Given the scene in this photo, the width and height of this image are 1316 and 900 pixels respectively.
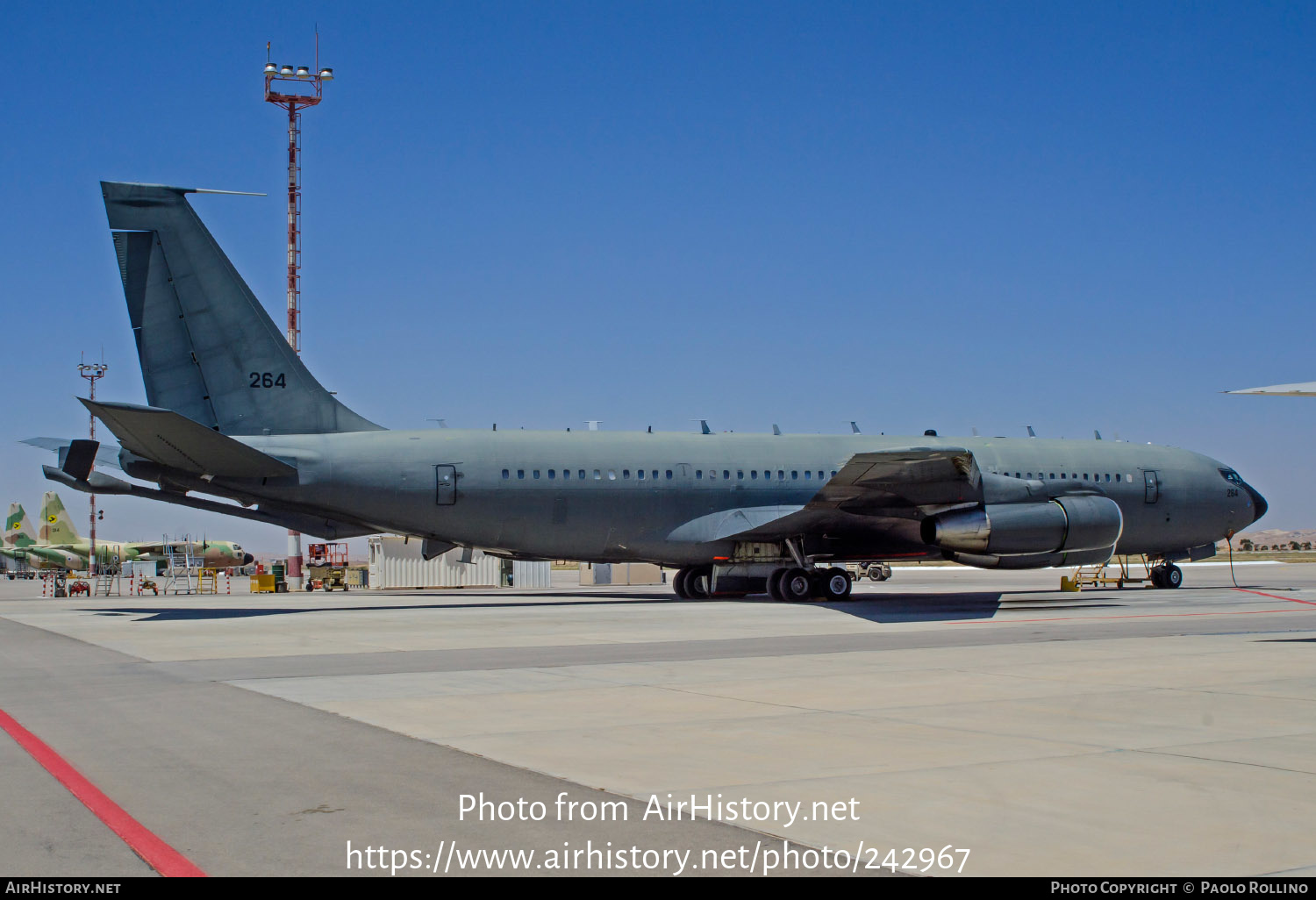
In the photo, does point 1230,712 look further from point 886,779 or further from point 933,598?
point 933,598

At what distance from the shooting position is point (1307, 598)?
88.4 feet

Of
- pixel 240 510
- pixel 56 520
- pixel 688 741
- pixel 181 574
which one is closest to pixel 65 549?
pixel 56 520

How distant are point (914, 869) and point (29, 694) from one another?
31.7 feet

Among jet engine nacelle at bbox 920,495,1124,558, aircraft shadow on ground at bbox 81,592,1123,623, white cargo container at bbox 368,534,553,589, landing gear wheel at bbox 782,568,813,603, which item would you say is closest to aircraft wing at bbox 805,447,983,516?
jet engine nacelle at bbox 920,495,1124,558

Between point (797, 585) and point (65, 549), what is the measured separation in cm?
6994

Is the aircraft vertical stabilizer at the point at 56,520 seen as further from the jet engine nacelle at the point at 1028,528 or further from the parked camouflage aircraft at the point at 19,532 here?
the jet engine nacelle at the point at 1028,528

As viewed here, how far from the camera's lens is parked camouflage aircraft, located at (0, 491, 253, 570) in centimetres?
7512

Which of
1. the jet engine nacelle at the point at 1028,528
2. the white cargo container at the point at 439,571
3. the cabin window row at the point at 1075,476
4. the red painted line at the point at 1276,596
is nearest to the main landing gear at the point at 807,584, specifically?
the jet engine nacelle at the point at 1028,528

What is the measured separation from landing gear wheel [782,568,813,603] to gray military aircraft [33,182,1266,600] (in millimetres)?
41

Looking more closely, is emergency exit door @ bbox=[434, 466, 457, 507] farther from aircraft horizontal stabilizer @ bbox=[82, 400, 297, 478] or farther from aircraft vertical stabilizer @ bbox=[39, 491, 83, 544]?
aircraft vertical stabilizer @ bbox=[39, 491, 83, 544]

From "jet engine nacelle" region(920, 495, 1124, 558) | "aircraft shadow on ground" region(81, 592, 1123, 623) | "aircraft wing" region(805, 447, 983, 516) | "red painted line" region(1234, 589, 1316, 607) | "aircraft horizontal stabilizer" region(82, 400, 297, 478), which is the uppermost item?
"aircraft horizontal stabilizer" region(82, 400, 297, 478)

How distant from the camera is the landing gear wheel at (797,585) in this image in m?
26.4

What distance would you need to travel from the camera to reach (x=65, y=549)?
3145 inches
